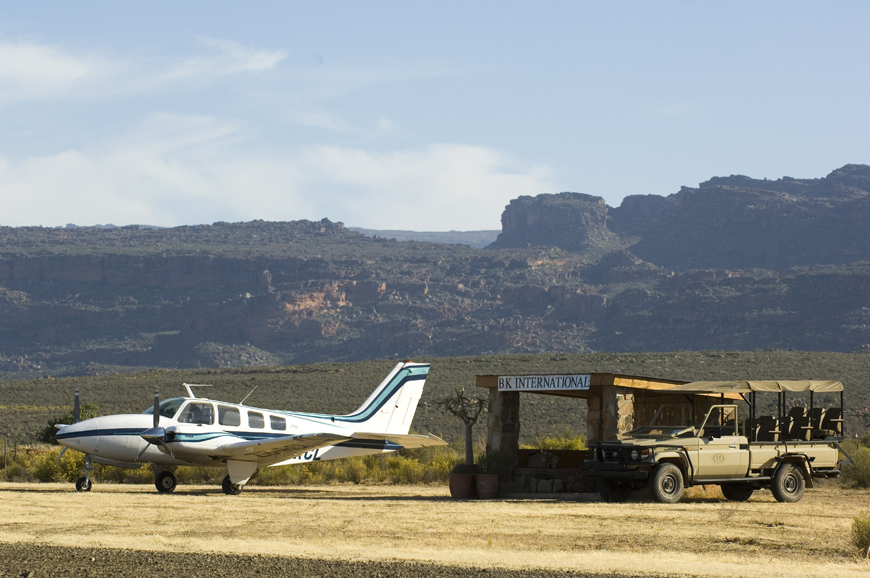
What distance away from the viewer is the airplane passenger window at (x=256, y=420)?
22.5 metres

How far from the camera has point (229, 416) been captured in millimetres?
22219

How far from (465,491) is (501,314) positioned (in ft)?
403

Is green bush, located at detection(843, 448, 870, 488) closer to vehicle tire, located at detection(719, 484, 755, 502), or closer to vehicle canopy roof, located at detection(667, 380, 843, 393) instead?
vehicle canopy roof, located at detection(667, 380, 843, 393)

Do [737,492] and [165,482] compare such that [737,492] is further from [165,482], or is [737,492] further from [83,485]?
[83,485]

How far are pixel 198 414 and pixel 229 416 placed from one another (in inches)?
26.8

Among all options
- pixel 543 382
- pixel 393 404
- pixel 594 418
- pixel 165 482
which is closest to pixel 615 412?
pixel 594 418

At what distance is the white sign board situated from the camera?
21.4m

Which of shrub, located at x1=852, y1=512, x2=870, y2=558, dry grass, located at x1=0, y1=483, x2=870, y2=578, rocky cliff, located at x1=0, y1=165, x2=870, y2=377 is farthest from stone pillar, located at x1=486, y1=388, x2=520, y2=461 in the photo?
rocky cliff, located at x1=0, y1=165, x2=870, y2=377

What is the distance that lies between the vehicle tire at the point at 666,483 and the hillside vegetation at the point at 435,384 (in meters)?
26.7

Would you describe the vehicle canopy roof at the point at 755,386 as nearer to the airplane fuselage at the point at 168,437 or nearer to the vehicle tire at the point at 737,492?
the vehicle tire at the point at 737,492

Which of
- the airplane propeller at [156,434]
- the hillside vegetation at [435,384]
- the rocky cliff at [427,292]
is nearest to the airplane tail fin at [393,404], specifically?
the airplane propeller at [156,434]

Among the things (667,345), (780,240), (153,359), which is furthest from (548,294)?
(153,359)

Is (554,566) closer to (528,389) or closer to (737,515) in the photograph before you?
(737,515)

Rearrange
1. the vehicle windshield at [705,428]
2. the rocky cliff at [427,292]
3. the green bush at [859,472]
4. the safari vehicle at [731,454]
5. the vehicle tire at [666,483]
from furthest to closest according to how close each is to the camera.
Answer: the rocky cliff at [427,292] < the green bush at [859,472] < the vehicle windshield at [705,428] < the safari vehicle at [731,454] < the vehicle tire at [666,483]
